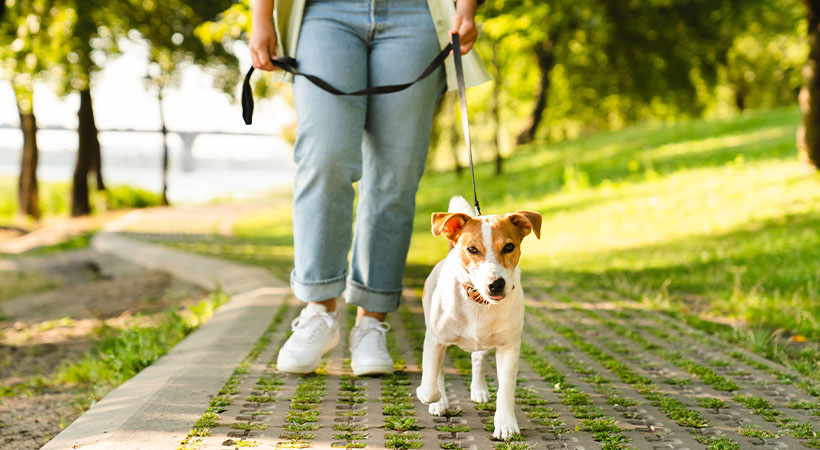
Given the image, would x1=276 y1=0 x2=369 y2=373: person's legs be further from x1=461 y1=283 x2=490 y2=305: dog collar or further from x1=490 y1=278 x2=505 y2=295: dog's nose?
x1=490 y1=278 x2=505 y2=295: dog's nose

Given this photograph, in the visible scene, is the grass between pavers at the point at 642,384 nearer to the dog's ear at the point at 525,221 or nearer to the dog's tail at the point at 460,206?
the dog's ear at the point at 525,221

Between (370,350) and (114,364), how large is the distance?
1295 mm

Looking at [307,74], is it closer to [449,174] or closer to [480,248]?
[480,248]

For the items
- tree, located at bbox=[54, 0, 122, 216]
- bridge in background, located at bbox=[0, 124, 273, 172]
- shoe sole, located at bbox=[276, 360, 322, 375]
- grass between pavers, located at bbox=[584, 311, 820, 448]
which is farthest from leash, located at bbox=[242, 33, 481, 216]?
bridge in background, located at bbox=[0, 124, 273, 172]

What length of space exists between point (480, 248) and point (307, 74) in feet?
3.90

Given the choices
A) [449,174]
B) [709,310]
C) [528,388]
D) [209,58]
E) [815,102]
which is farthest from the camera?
[449,174]

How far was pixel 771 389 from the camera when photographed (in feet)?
9.48

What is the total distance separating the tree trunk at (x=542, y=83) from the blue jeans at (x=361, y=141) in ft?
62.2

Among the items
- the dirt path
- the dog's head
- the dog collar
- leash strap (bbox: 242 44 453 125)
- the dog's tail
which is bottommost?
the dirt path

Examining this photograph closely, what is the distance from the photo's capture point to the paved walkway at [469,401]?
88.3 inches

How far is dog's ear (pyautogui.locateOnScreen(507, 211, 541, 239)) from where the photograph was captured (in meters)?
2.49

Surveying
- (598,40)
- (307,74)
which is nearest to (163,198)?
(598,40)

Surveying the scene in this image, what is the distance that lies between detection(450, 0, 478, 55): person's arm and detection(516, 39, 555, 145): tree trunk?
18843 millimetres

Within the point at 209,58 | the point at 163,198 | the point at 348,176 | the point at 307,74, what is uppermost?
the point at 209,58
